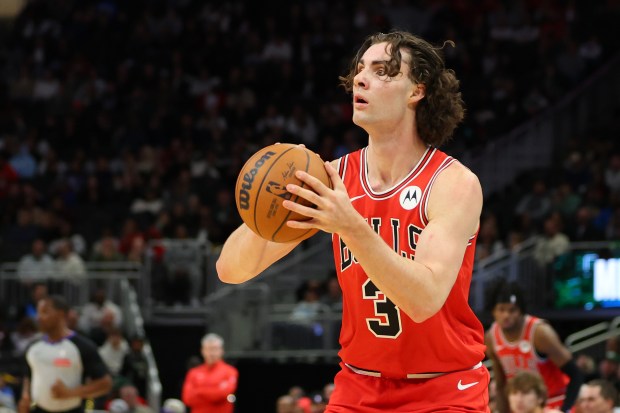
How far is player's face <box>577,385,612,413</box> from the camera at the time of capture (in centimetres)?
812

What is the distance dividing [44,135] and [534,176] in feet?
27.8

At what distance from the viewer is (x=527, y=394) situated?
24.0ft

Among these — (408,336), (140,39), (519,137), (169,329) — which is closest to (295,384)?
(169,329)

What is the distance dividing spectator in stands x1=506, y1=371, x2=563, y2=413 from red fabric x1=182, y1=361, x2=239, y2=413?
5991 mm

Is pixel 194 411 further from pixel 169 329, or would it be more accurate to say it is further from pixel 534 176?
pixel 534 176

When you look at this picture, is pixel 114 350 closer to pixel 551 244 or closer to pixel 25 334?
pixel 25 334

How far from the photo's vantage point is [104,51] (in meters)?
21.9

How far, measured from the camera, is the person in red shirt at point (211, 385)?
42.6ft

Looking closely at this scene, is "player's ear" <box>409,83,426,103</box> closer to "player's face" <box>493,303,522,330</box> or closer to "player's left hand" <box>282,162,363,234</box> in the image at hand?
"player's left hand" <box>282,162,363,234</box>

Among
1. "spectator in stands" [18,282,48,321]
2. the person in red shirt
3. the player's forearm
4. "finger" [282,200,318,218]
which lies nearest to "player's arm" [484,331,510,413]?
the player's forearm

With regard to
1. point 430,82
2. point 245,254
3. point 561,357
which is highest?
point 430,82

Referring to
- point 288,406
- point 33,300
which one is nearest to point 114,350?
point 33,300

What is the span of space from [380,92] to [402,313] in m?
0.83

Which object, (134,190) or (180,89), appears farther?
(180,89)
